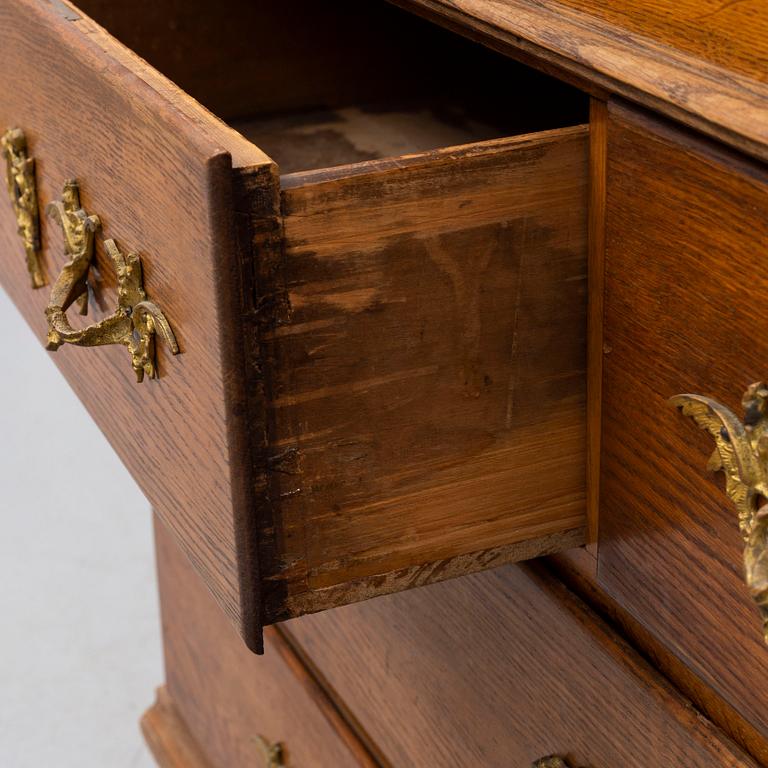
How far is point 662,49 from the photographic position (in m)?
0.47

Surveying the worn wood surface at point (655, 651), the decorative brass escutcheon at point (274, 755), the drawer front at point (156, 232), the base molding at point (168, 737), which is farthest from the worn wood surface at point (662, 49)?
the base molding at point (168, 737)

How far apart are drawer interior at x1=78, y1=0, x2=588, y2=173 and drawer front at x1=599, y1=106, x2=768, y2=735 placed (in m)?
0.37

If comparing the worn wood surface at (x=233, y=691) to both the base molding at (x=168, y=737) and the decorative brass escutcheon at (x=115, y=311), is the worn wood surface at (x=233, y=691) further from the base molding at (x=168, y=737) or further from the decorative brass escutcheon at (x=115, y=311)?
the decorative brass escutcheon at (x=115, y=311)

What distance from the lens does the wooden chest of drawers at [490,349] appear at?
1.59 ft

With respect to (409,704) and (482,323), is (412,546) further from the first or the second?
(409,704)

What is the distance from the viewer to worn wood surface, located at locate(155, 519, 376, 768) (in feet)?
3.30

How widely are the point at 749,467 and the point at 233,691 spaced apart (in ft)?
2.58

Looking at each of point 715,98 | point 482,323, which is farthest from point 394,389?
point 715,98

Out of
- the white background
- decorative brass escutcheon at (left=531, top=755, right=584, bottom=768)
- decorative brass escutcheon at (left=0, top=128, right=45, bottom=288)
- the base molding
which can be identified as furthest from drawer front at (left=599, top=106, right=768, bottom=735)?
the white background

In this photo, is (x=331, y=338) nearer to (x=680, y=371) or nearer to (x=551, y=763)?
(x=680, y=371)

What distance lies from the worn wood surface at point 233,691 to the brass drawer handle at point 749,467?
0.51 metres

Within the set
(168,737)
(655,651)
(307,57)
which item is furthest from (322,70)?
(168,737)

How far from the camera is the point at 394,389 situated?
1.79 ft

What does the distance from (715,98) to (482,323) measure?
14cm
